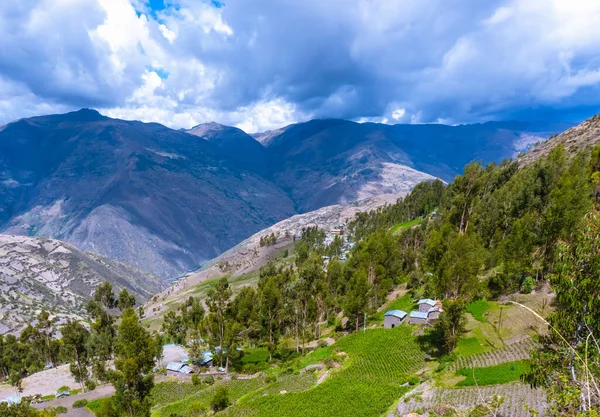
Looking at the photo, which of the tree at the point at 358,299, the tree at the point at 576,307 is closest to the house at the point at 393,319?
the tree at the point at 358,299

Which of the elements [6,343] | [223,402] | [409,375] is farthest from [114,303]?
[409,375]

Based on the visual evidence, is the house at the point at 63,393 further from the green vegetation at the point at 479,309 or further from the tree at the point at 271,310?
the green vegetation at the point at 479,309

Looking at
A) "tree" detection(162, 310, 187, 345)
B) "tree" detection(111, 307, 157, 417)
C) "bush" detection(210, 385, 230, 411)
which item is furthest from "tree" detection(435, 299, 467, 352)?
"tree" detection(162, 310, 187, 345)

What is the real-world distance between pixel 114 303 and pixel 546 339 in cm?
10899

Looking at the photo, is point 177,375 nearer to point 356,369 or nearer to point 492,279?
point 356,369

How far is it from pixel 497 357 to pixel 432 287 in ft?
84.7

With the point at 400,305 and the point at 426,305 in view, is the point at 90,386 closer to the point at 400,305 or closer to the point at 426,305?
the point at 400,305

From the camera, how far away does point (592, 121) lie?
132m

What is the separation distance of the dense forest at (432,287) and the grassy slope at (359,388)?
6039mm

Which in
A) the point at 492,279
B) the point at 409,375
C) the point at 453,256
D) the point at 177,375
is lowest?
the point at 177,375

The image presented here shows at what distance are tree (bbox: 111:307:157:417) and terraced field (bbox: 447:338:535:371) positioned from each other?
33779mm

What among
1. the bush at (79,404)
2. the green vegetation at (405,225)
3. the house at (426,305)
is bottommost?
the bush at (79,404)

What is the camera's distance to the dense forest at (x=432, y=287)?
50.3ft

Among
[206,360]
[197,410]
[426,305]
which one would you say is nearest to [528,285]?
[426,305]
